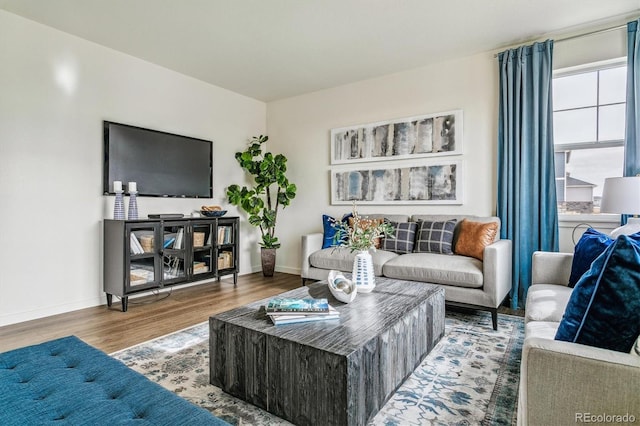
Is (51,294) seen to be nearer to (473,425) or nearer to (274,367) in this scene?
(274,367)

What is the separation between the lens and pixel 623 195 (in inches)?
98.6

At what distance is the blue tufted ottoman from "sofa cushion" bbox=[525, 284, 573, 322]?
5.42 feet

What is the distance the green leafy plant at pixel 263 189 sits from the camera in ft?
15.6

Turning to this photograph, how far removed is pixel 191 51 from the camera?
3.66 metres

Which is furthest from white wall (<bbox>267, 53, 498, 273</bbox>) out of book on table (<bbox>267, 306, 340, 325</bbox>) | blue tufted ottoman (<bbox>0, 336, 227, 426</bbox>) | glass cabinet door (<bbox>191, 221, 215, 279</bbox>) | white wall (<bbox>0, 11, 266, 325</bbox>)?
blue tufted ottoman (<bbox>0, 336, 227, 426</bbox>)

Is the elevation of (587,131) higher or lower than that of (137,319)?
higher

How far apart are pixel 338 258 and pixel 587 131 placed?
8.82 feet

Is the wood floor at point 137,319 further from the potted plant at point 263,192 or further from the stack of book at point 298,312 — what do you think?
the stack of book at point 298,312

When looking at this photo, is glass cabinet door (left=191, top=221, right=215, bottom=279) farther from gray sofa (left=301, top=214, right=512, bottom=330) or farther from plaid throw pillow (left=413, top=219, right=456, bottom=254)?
plaid throw pillow (left=413, top=219, right=456, bottom=254)

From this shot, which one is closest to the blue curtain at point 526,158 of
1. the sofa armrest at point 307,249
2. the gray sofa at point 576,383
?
the sofa armrest at point 307,249

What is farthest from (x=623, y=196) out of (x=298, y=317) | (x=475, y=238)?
(x=298, y=317)

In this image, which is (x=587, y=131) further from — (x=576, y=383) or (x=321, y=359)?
(x=321, y=359)

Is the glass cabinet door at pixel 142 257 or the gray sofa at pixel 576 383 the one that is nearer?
the gray sofa at pixel 576 383

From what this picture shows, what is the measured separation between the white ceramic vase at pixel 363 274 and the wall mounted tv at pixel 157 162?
2.68m
